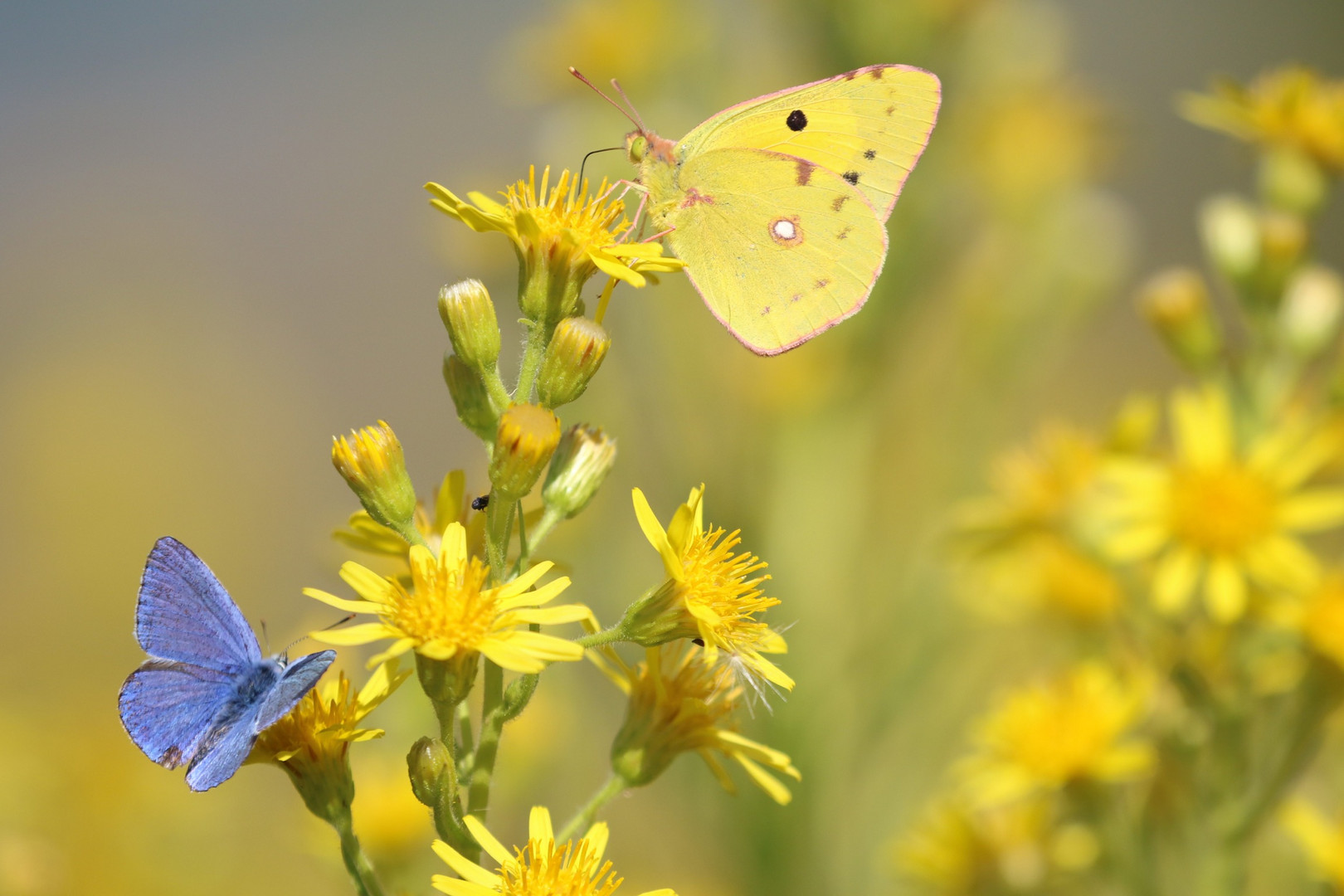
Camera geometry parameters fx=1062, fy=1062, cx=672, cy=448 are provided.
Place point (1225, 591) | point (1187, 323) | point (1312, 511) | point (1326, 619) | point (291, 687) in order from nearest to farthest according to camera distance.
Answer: point (291, 687) < point (1326, 619) < point (1225, 591) < point (1312, 511) < point (1187, 323)

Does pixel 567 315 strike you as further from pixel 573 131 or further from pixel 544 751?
pixel 573 131

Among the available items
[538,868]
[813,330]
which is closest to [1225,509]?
[813,330]

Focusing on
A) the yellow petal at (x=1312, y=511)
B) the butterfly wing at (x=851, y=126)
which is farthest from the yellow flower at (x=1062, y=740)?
the butterfly wing at (x=851, y=126)

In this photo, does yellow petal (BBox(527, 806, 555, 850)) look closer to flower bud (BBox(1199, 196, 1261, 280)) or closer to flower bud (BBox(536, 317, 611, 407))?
flower bud (BBox(536, 317, 611, 407))

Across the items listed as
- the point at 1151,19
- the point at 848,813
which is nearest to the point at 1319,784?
the point at 848,813

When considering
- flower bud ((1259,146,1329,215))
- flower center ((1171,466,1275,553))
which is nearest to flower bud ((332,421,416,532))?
flower center ((1171,466,1275,553))

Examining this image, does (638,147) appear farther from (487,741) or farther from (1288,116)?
(1288,116)
